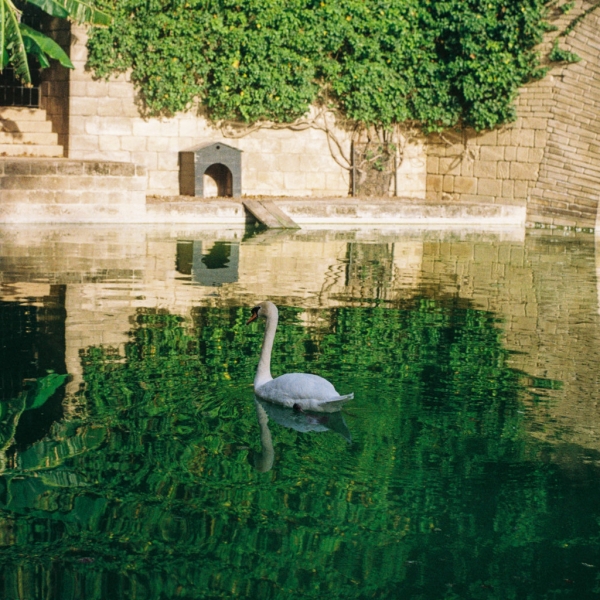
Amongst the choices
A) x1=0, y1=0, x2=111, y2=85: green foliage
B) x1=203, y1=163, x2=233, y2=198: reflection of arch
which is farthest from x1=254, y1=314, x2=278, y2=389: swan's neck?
x1=203, y1=163, x2=233, y2=198: reflection of arch

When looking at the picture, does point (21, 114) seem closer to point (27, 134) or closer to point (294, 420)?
point (27, 134)

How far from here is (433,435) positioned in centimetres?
549

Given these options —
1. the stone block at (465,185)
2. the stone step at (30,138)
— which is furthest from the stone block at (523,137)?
the stone step at (30,138)

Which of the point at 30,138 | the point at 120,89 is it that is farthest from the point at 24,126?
the point at 120,89

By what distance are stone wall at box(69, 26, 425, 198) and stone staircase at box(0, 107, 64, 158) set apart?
654mm

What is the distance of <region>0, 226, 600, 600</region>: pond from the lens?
3.77 m

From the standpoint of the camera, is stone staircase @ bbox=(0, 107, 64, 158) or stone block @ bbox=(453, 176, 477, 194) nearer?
stone staircase @ bbox=(0, 107, 64, 158)

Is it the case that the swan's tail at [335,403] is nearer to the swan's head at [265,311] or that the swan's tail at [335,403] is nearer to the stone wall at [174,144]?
the swan's head at [265,311]

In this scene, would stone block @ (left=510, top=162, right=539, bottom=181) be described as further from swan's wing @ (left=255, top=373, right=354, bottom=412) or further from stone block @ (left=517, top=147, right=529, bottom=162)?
swan's wing @ (left=255, top=373, right=354, bottom=412)

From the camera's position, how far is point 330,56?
2138 cm

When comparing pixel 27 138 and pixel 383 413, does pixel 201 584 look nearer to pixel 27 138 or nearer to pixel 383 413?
pixel 383 413

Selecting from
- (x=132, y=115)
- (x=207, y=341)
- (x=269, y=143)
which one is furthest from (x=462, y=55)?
(x=207, y=341)

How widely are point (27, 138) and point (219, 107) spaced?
379cm

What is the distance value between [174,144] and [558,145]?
25.4 feet
